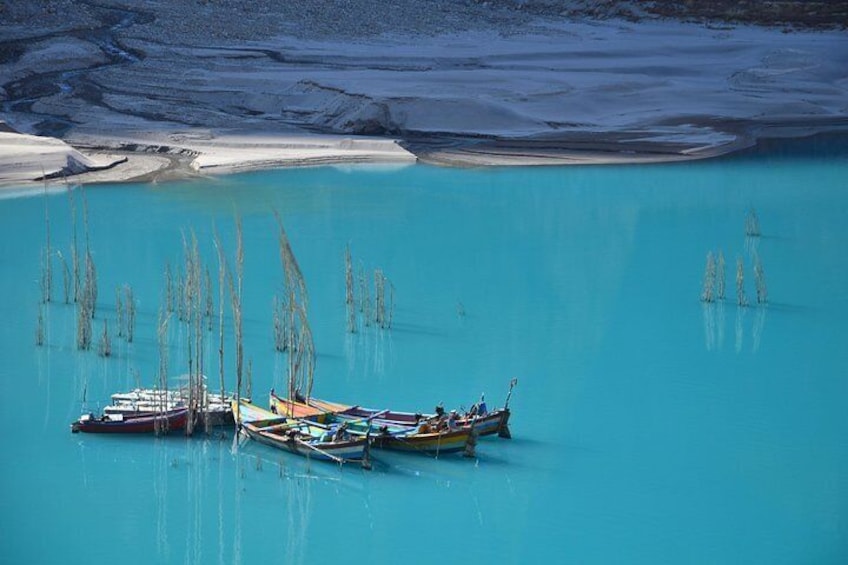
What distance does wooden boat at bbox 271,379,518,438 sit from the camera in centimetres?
857

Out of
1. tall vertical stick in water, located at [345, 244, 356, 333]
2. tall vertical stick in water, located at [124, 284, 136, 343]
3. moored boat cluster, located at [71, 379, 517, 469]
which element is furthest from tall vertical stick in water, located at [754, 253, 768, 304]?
tall vertical stick in water, located at [124, 284, 136, 343]

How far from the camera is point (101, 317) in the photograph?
11633 mm

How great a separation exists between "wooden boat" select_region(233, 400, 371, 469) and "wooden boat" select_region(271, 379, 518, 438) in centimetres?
16

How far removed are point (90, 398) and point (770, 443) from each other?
441cm

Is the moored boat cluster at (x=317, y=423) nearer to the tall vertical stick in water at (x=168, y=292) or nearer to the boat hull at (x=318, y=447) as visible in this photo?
the boat hull at (x=318, y=447)

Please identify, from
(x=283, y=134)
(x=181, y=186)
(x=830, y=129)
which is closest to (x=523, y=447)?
(x=181, y=186)

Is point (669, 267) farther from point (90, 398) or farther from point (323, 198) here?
point (90, 398)

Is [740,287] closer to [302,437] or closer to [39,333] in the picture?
[302,437]

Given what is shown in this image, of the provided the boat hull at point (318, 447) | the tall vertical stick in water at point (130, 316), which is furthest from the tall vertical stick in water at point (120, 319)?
the boat hull at point (318, 447)

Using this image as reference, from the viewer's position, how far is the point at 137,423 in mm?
8742

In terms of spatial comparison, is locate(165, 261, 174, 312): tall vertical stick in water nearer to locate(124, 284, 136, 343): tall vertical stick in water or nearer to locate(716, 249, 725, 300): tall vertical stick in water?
locate(124, 284, 136, 343): tall vertical stick in water

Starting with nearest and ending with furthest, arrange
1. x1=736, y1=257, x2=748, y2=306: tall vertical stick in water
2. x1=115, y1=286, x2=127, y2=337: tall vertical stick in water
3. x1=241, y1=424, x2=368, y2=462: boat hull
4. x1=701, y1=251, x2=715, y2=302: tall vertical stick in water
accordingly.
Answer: x1=241, y1=424, x2=368, y2=462: boat hull < x1=115, y1=286, x2=127, y2=337: tall vertical stick in water < x1=736, y1=257, x2=748, y2=306: tall vertical stick in water < x1=701, y1=251, x2=715, y2=302: tall vertical stick in water

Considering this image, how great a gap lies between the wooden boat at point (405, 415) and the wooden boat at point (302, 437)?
0.53 feet

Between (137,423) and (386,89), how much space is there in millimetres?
15639
